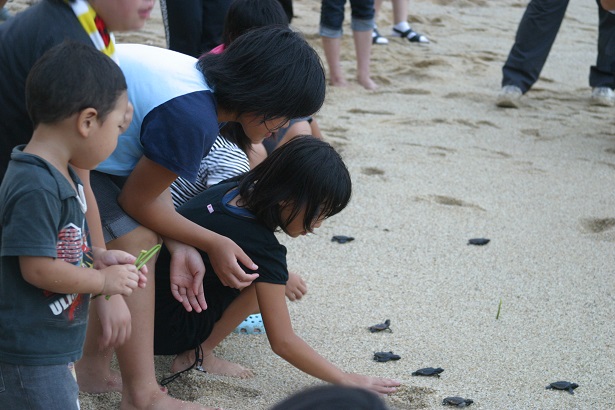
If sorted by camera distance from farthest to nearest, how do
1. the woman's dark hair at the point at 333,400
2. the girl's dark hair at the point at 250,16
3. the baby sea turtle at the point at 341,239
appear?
the baby sea turtle at the point at 341,239, the girl's dark hair at the point at 250,16, the woman's dark hair at the point at 333,400

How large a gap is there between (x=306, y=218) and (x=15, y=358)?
786 millimetres

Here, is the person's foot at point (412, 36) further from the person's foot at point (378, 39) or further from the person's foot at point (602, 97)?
the person's foot at point (602, 97)

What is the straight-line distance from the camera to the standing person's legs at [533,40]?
16.9 feet

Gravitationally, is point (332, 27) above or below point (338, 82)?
above

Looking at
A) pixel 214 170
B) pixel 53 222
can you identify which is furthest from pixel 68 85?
pixel 214 170

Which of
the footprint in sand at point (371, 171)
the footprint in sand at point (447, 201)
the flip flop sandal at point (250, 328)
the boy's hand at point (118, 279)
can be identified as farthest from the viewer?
the footprint in sand at point (371, 171)

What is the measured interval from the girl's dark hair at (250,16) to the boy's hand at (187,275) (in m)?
1.07

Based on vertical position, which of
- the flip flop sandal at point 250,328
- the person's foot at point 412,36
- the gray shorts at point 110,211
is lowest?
the person's foot at point 412,36

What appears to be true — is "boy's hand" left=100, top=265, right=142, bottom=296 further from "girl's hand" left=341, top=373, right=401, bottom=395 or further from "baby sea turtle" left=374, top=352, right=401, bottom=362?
"baby sea turtle" left=374, top=352, right=401, bottom=362

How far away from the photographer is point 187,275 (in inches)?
80.4

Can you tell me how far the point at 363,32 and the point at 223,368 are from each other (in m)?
3.42

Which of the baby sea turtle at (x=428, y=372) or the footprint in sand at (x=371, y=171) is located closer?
the baby sea turtle at (x=428, y=372)

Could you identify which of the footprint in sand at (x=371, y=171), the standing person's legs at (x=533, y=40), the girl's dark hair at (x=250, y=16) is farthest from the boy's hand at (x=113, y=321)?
the standing person's legs at (x=533, y=40)

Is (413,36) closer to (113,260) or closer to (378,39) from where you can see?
(378,39)
